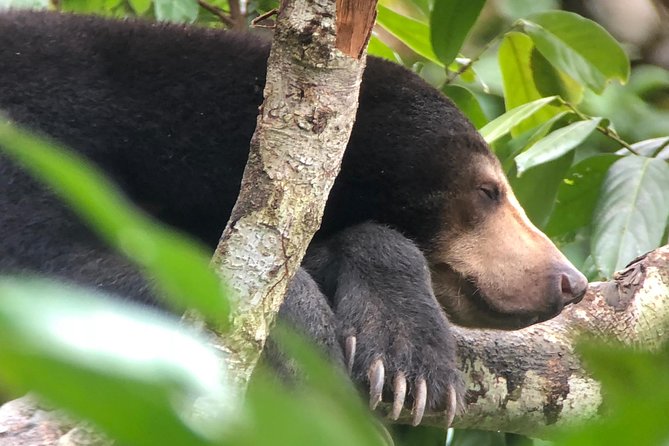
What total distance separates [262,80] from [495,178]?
620 millimetres

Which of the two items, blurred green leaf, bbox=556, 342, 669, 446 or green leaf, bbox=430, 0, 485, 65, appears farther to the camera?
green leaf, bbox=430, 0, 485, 65

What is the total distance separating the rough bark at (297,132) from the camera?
3.77 feet

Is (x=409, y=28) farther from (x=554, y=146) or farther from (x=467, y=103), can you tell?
(x=554, y=146)

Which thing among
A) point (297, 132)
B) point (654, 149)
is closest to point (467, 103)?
point (654, 149)

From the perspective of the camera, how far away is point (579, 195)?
255 cm

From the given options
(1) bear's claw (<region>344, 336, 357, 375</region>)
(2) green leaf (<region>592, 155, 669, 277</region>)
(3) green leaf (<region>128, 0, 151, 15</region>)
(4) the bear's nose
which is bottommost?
(1) bear's claw (<region>344, 336, 357, 375</region>)

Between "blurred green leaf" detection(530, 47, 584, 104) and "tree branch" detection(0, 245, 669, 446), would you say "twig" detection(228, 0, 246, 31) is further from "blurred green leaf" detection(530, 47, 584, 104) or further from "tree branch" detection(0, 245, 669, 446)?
"tree branch" detection(0, 245, 669, 446)

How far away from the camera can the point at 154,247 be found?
1.07ft

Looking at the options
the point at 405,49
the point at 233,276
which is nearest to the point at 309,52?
the point at 233,276

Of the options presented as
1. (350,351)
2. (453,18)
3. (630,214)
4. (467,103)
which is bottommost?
(350,351)

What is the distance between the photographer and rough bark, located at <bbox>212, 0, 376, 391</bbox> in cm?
115

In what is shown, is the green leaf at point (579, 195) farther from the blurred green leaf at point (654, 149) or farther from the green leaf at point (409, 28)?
the green leaf at point (409, 28)

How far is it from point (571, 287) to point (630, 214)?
1.04 ft

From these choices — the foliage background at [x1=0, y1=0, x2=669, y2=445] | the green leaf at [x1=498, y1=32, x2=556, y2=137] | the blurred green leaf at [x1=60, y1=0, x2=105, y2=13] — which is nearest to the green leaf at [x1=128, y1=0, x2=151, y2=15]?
the foliage background at [x1=0, y1=0, x2=669, y2=445]
